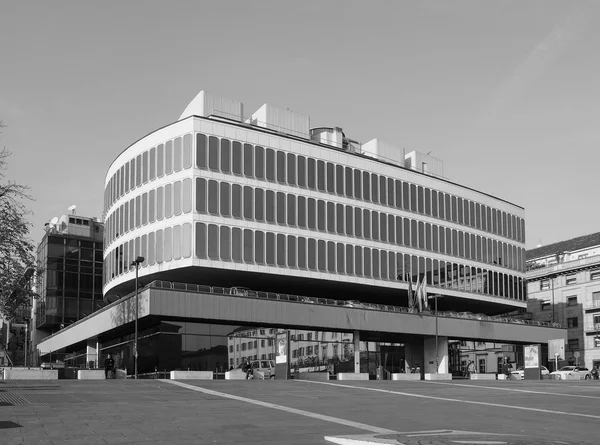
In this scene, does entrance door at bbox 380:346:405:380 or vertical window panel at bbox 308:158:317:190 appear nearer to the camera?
vertical window panel at bbox 308:158:317:190

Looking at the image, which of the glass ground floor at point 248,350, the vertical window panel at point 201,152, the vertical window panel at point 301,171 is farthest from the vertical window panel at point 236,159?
the glass ground floor at point 248,350

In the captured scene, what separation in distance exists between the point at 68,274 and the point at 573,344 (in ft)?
225

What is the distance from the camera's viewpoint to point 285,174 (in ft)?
227

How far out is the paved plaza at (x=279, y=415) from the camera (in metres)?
17.5

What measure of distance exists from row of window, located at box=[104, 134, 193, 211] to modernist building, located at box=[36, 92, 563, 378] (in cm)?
12

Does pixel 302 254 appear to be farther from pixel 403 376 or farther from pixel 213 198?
pixel 403 376

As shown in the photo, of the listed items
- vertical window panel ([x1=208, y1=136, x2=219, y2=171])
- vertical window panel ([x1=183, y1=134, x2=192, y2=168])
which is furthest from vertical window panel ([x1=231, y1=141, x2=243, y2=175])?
vertical window panel ([x1=183, y1=134, x2=192, y2=168])

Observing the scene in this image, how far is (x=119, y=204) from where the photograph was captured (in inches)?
2876

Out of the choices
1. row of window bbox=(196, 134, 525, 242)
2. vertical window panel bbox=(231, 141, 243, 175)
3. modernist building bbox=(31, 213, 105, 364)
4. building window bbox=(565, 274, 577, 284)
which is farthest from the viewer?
building window bbox=(565, 274, 577, 284)

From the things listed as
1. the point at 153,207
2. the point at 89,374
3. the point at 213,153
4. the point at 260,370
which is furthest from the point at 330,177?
the point at 89,374

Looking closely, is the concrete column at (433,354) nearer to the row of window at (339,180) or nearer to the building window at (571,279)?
the row of window at (339,180)

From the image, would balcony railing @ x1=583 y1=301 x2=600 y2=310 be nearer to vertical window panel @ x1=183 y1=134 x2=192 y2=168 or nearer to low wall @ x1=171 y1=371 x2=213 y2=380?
vertical window panel @ x1=183 y1=134 x2=192 y2=168

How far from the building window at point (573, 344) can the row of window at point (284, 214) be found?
28280 millimetres

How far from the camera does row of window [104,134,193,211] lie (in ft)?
213
